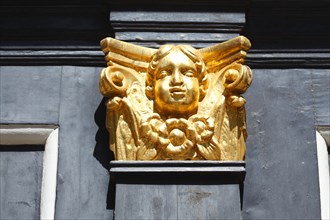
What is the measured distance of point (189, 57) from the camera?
2607mm

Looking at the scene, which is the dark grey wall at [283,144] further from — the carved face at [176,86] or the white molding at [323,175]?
the carved face at [176,86]

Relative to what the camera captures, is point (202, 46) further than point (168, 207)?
Yes

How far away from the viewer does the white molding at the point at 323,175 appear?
2.60 meters

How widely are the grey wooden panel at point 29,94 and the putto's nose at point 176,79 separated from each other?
400mm

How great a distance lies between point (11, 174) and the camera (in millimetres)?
2639

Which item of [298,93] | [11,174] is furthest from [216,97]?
[11,174]

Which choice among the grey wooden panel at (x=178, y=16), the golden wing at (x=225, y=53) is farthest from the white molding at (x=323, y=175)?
the grey wooden panel at (x=178, y=16)

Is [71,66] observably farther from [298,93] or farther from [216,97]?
[298,93]

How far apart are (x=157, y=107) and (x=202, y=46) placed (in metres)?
0.27

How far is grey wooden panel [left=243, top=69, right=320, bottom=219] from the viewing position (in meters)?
2.58

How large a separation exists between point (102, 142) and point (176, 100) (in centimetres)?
28

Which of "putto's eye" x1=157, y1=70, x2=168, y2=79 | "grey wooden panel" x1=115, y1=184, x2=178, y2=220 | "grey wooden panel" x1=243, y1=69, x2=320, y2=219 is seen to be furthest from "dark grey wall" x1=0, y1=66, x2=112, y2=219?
"grey wooden panel" x1=243, y1=69, x2=320, y2=219

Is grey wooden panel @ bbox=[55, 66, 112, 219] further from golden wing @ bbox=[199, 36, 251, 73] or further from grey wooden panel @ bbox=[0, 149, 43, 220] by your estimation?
golden wing @ bbox=[199, 36, 251, 73]

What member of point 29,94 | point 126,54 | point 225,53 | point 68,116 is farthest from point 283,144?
point 29,94
